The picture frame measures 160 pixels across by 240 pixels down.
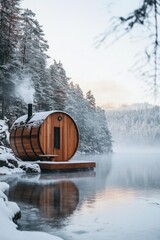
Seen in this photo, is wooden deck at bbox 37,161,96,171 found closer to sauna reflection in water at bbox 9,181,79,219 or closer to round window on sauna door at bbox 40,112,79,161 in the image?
round window on sauna door at bbox 40,112,79,161

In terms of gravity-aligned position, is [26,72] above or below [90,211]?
above

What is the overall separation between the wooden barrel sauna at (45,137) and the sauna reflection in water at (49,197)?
24.2ft

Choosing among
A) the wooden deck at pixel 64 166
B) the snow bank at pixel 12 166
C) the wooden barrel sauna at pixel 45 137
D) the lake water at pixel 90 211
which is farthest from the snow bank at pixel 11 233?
the wooden barrel sauna at pixel 45 137

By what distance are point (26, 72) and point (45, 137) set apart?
15.0 meters

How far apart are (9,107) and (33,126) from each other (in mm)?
14128

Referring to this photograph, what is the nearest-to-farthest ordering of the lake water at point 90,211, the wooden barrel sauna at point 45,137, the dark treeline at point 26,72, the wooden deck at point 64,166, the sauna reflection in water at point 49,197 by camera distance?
the lake water at point 90,211 < the sauna reflection in water at point 49,197 < the wooden deck at point 64,166 < the wooden barrel sauna at point 45,137 < the dark treeline at point 26,72

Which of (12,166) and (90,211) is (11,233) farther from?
(12,166)

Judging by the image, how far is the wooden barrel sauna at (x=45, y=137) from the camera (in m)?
21.4

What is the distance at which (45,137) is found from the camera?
70.8ft

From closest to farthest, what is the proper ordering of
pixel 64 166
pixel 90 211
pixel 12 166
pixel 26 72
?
pixel 90 211
pixel 12 166
pixel 64 166
pixel 26 72

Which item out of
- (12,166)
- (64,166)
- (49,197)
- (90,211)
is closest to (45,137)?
(64,166)

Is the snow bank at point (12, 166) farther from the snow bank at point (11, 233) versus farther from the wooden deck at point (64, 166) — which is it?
the snow bank at point (11, 233)

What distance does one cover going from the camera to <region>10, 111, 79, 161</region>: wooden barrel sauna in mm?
21359

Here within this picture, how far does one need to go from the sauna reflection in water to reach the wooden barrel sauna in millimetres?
7377
